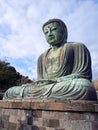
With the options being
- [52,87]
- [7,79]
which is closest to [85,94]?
[52,87]

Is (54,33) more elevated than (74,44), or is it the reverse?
(54,33)

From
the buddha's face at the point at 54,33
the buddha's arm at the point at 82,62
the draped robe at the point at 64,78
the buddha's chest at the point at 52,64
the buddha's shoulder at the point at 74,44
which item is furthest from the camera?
the buddha's face at the point at 54,33

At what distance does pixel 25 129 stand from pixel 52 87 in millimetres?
1219

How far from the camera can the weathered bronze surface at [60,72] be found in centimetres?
598

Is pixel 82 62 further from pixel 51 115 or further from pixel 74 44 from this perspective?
pixel 51 115

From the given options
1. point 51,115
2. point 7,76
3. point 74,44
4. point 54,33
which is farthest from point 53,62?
point 7,76

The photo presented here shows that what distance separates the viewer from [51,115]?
5.83 m

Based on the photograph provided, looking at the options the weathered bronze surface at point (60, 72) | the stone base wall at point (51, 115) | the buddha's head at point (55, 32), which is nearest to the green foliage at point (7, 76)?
the weathered bronze surface at point (60, 72)

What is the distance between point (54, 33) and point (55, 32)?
0.14ft

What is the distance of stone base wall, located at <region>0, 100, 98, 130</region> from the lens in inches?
210

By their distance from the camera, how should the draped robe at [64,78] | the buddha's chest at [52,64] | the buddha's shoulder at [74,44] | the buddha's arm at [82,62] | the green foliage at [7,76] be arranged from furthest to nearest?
the green foliage at [7,76] < the buddha's chest at [52,64] < the buddha's shoulder at [74,44] < the buddha's arm at [82,62] < the draped robe at [64,78]

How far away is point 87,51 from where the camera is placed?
7.18 m

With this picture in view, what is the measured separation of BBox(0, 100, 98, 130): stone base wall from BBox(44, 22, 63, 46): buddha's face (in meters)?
2.17

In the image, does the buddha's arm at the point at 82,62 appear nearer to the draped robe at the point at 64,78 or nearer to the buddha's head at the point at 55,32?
the draped robe at the point at 64,78
